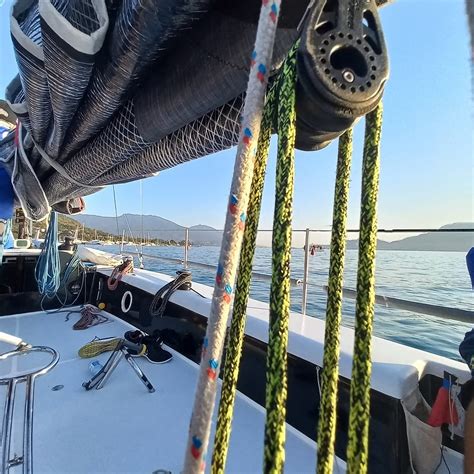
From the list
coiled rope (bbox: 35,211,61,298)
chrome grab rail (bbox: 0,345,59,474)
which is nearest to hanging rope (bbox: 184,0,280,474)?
chrome grab rail (bbox: 0,345,59,474)

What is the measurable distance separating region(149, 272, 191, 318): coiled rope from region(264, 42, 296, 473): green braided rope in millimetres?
2091

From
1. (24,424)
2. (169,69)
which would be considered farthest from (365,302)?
(24,424)

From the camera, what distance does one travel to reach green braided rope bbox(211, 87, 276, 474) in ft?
1.38

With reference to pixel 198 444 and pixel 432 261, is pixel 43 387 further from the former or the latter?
pixel 432 261

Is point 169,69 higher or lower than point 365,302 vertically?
higher

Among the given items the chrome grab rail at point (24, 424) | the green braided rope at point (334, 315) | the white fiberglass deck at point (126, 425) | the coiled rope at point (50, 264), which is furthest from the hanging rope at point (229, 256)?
the coiled rope at point (50, 264)

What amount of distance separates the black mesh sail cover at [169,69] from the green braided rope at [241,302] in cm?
6

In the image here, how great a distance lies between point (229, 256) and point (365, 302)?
0.75 ft

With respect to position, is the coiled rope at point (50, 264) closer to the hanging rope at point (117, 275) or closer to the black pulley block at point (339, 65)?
the hanging rope at point (117, 275)

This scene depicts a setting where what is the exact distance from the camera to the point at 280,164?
1.39ft

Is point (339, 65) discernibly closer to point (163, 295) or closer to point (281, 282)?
point (281, 282)

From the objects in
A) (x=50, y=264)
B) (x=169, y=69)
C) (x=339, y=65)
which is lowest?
(x=50, y=264)

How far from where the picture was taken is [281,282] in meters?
0.41

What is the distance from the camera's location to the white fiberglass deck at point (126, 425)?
1340 millimetres
